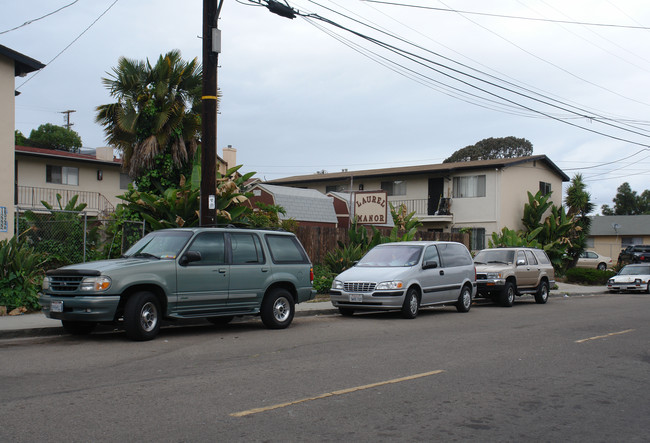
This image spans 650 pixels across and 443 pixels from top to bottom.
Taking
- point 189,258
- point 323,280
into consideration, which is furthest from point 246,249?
point 323,280

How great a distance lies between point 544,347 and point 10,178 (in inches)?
515

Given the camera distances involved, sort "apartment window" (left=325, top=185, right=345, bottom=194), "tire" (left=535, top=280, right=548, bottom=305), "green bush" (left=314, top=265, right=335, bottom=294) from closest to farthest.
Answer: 1. "green bush" (left=314, top=265, right=335, bottom=294)
2. "tire" (left=535, top=280, right=548, bottom=305)
3. "apartment window" (left=325, top=185, right=345, bottom=194)

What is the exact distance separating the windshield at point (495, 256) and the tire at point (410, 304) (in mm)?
6036

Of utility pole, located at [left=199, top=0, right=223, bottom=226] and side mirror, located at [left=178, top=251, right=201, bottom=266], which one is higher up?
utility pole, located at [left=199, top=0, right=223, bottom=226]

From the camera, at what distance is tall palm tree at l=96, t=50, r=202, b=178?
63.1 feet

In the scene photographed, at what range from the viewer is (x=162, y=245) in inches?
444

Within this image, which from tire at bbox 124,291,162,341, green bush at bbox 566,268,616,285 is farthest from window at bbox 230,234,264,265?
green bush at bbox 566,268,616,285

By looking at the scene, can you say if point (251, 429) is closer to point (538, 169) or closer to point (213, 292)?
point (213, 292)

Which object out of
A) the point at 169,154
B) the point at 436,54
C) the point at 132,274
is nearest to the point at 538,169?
the point at 436,54

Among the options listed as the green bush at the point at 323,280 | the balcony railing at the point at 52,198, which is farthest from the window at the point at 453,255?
the balcony railing at the point at 52,198

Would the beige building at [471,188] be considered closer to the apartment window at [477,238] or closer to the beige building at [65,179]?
the apartment window at [477,238]

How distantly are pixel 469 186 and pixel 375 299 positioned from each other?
23.9 m

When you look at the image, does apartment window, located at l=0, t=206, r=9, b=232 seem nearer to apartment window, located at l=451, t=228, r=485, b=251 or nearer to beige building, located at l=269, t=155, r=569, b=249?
beige building, located at l=269, t=155, r=569, b=249

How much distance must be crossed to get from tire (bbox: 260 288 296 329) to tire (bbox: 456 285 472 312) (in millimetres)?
5808
